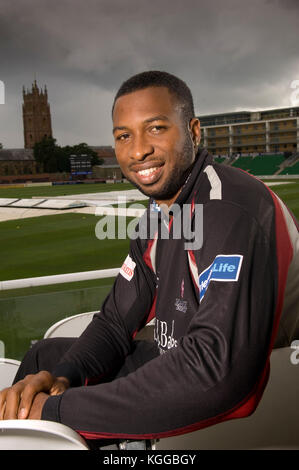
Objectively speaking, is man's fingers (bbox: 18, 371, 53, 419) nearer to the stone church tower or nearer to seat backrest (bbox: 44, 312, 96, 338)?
seat backrest (bbox: 44, 312, 96, 338)

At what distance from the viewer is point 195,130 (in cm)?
158

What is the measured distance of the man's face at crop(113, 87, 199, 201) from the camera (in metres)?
1.40

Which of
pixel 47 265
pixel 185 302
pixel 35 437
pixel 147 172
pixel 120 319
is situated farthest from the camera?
pixel 47 265

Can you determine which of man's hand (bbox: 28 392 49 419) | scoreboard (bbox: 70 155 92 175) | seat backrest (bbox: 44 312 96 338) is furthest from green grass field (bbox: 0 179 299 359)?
scoreboard (bbox: 70 155 92 175)

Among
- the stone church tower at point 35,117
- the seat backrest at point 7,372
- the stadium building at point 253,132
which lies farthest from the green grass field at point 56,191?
the stone church tower at point 35,117

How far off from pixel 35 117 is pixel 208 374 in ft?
409

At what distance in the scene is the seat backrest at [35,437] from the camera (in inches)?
35.3

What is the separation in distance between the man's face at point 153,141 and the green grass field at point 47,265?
4.16 ft

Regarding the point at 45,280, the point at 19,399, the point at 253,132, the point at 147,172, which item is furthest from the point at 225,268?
the point at 253,132

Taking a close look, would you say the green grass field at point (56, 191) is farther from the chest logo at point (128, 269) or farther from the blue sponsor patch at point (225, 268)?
the blue sponsor patch at point (225, 268)

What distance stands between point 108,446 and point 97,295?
167 cm

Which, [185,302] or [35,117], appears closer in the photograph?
[185,302]

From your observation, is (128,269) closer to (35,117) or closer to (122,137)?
(122,137)
